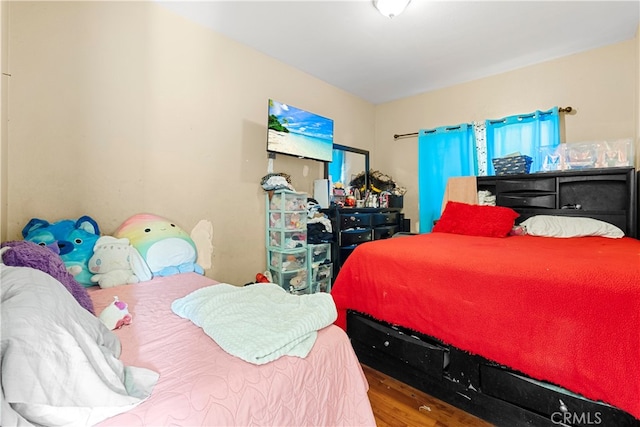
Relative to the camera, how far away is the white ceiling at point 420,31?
80.9 inches

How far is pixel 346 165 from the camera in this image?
3676 millimetres

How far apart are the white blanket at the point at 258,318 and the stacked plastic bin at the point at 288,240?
134cm

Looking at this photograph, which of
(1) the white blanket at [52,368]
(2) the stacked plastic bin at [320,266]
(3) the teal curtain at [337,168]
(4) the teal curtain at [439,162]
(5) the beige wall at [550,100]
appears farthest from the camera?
(3) the teal curtain at [337,168]

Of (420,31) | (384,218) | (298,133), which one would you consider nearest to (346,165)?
(384,218)

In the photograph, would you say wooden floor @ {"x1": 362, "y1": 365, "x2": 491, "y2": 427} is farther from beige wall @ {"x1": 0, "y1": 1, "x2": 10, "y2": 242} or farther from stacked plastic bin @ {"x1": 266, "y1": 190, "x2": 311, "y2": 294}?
beige wall @ {"x1": 0, "y1": 1, "x2": 10, "y2": 242}

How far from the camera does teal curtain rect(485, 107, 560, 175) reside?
8.84 feet

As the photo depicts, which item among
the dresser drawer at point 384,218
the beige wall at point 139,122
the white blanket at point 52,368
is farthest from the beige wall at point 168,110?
the white blanket at point 52,368

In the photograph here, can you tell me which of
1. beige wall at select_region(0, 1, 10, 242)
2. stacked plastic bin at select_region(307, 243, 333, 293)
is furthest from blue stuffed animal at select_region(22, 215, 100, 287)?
stacked plastic bin at select_region(307, 243, 333, 293)

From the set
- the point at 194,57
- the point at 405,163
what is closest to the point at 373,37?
the point at 194,57

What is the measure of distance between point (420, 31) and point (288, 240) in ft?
6.92

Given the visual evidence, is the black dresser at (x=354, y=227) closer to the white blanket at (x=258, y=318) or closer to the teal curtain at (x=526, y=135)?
the teal curtain at (x=526, y=135)

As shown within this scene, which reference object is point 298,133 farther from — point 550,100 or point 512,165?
point 550,100

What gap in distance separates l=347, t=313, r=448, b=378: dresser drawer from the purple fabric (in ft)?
4.53

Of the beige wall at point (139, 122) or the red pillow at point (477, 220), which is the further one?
the red pillow at point (477, 220)
